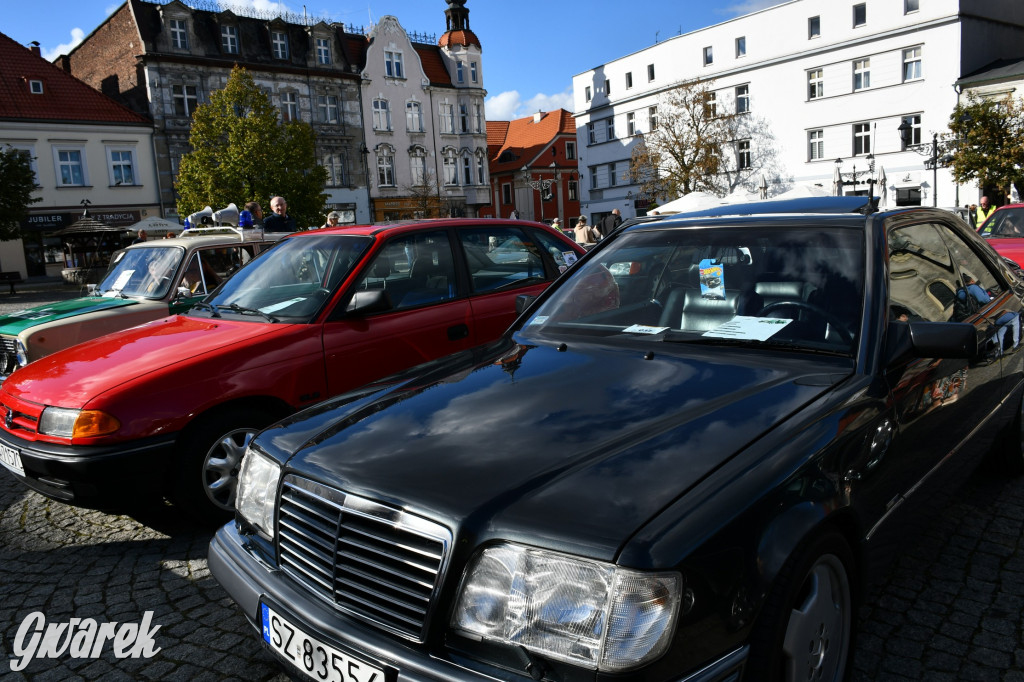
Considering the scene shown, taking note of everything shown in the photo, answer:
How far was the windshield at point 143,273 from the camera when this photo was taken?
6707mm

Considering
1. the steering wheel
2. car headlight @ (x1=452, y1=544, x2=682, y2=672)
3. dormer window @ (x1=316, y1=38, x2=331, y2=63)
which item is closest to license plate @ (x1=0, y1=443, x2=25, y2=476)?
car headlight @ (x1=452, y1=544, x2=682, y2=672)

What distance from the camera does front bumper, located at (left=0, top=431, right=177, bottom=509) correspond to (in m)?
3.63

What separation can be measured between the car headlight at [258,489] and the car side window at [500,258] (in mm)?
3046

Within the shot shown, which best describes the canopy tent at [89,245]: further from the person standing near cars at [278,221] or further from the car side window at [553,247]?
the car side window at [553,247]

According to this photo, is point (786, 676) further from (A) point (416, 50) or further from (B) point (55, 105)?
(A) point (416, 50)

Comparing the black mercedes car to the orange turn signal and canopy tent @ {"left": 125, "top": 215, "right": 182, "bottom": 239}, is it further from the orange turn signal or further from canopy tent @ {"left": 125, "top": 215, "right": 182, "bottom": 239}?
canopy tent @ {"left": 125, "top": 215, "right": 182, "bottom": 239}

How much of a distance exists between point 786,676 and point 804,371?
100 centimetres

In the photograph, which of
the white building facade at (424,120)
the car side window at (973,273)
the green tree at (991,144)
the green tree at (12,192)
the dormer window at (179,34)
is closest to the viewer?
the car side window at (973,273)

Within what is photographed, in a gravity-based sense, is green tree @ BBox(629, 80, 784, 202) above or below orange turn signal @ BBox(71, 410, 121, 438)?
above

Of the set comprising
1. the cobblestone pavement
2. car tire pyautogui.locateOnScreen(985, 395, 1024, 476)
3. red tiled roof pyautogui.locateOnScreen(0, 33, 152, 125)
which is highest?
red tiled roof pyautogui.locateOnScreen(0, 33, 152, 125)

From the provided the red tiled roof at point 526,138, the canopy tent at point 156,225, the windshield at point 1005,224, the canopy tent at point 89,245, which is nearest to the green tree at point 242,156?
the canopy tent at point 156,225

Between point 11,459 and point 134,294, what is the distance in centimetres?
308

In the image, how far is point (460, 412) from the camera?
7.84ft

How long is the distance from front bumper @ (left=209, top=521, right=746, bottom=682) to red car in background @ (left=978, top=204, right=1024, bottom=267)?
10.3m
